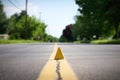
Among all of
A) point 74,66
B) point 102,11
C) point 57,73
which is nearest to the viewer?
point 57,73

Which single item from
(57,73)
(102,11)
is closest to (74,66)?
(57,73)

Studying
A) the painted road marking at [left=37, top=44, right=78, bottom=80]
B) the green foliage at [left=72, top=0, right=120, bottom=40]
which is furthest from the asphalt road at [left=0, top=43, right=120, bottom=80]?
the green foliage at [left=72, top=0, right=120, bottom=40]

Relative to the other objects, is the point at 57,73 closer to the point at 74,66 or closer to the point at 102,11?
the point at 74,66

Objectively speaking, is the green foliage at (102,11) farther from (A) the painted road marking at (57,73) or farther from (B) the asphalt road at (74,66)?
(A) the painted road marking at (57,73)

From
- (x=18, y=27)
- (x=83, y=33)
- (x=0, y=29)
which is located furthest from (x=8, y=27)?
(x=83, y=33)

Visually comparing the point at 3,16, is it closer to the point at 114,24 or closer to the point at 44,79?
the point at 114,24

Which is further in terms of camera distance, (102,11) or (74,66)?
(102,11)

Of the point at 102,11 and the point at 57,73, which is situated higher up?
the point at 102,11

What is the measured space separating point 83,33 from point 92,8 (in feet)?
80.5

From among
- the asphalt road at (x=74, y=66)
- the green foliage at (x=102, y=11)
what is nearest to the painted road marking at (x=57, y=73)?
the asphalt road at (x=74, y=66)

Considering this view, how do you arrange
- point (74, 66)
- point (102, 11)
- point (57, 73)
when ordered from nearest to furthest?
point (57, 73) → point (74, 66) → point (102, 11)

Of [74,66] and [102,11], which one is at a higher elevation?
[102,11]

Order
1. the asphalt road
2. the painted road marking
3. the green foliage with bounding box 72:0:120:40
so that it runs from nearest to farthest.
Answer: the painted road marking, the asphalt road, the green foliage with bounding box 72:0:120:40

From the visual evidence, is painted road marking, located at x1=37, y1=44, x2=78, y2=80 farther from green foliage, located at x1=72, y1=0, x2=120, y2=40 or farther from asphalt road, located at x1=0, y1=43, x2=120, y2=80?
green foliage, located at x1=72, y1=0, x2=120, y2=40
